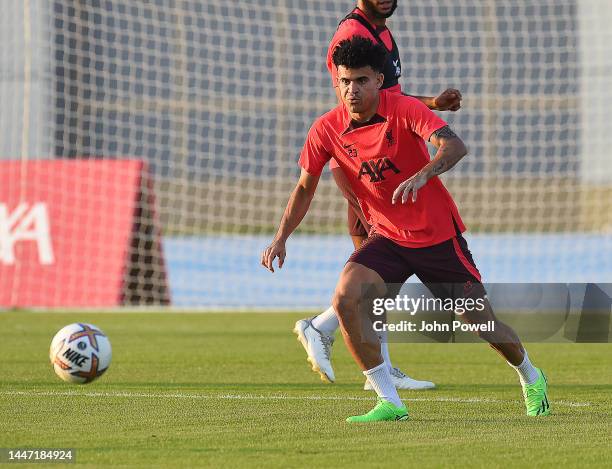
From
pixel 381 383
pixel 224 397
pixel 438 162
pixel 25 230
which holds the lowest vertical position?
pixel 25 230

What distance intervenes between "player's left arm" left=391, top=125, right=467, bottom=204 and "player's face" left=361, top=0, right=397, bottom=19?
1800 millimetres

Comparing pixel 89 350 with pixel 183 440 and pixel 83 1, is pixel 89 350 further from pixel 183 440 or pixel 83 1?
pixel 83 1

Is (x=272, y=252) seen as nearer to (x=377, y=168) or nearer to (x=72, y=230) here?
(x=377, y=168)

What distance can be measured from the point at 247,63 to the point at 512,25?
14.2 feet

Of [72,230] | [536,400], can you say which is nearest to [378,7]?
[536,400]

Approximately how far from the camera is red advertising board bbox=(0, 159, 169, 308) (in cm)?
1453

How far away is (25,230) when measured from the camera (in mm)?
14812

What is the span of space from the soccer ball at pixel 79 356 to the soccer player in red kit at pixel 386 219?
149 cm

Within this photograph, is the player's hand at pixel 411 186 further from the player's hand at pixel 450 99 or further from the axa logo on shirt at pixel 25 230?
the axa logo on shirt at pixel 25 230

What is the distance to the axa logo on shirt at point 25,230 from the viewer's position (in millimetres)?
14734

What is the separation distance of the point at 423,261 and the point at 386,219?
29 centimetres

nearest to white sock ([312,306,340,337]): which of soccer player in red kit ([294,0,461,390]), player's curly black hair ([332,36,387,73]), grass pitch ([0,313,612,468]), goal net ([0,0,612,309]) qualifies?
soccer player in red kit ([294,0,461,390])

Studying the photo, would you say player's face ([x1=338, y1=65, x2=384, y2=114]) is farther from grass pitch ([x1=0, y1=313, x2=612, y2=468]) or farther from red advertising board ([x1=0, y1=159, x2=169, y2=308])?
red advertising board ([x1=0, y1=159, x2=169, y2=308])

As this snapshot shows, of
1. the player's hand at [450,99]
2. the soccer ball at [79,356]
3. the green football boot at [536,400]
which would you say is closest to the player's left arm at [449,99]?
the player's hand at [450,99]
